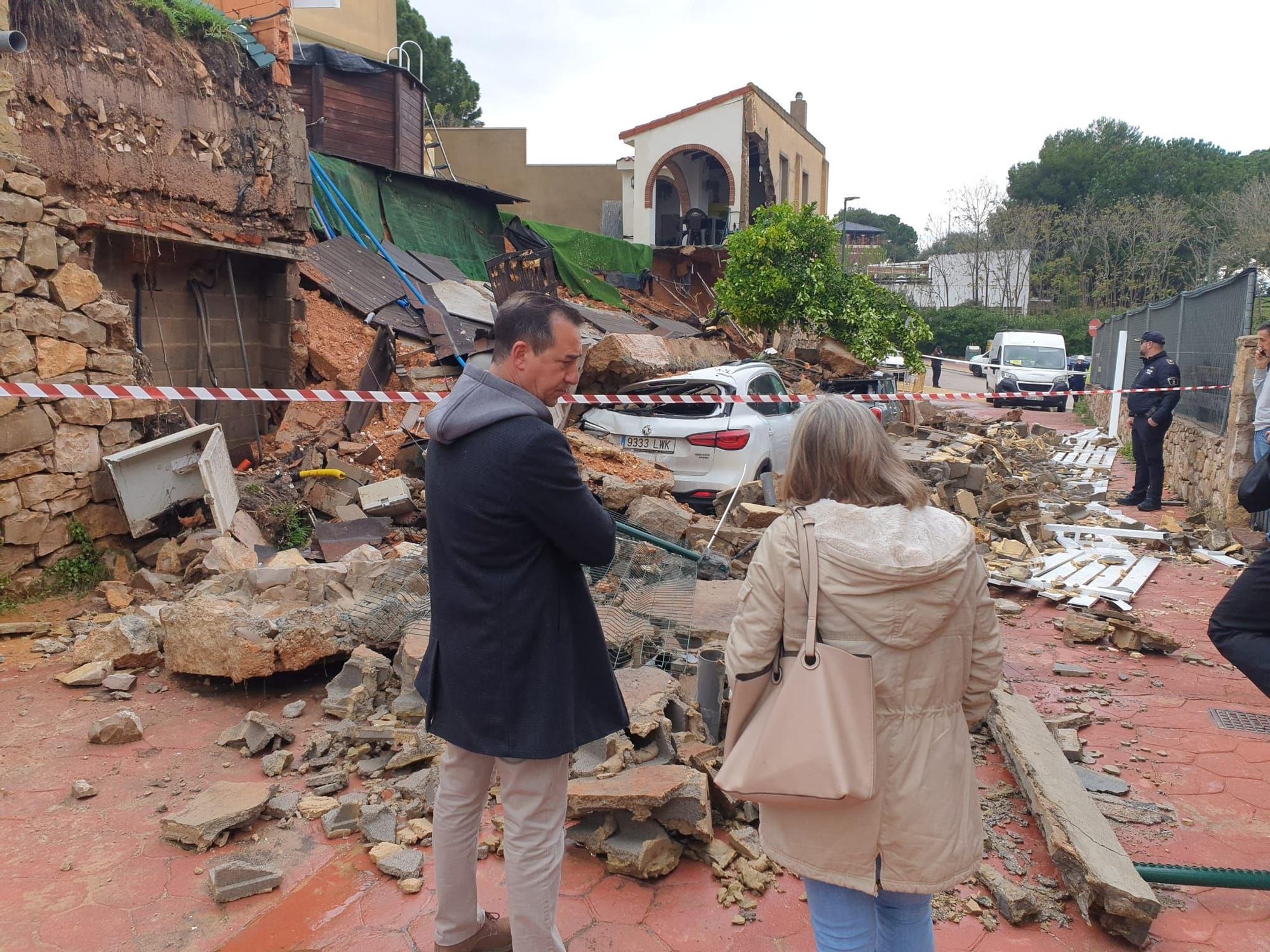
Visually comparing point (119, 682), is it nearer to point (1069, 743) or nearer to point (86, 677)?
point (86, 677)

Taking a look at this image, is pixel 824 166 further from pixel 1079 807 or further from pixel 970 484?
pixel 1079 807

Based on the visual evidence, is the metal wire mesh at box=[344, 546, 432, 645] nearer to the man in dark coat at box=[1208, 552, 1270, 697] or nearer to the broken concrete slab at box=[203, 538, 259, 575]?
the broken concrete slab at box=[203, 538, 259, 575]

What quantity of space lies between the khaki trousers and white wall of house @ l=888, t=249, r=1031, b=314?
43.5 metres

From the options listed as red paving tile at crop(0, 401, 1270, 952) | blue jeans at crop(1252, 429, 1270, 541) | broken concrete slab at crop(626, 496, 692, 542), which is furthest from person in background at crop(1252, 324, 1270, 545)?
broken concrete slab at crop(626, 496, 692, 542)

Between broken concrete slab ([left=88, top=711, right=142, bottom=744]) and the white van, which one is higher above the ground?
the white van

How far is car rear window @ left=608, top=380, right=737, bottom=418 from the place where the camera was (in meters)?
8.88

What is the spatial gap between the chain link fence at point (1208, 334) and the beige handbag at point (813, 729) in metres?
8.82

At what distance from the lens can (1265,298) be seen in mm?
9461

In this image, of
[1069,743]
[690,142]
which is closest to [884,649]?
[1069,743]

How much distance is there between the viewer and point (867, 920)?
2.17m

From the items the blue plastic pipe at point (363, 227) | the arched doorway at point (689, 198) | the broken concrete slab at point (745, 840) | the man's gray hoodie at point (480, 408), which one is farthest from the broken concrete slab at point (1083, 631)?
the arched doorway at point (689, 198)

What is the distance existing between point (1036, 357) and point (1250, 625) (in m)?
22.8

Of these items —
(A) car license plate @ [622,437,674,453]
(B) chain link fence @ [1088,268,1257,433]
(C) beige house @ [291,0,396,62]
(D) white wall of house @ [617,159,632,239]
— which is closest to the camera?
(A) car license plate @ [622,437,674,453]

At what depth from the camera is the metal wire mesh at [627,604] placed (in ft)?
15.6
